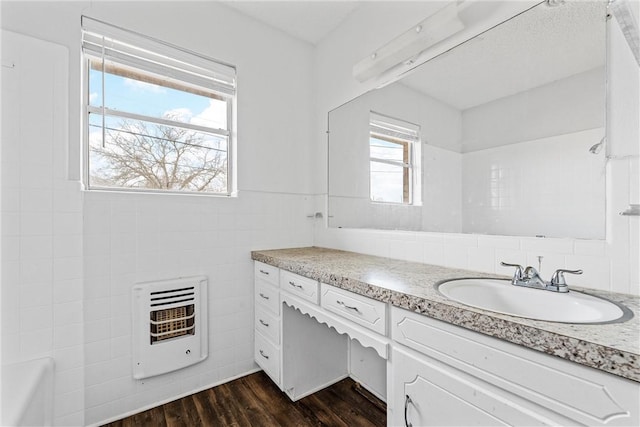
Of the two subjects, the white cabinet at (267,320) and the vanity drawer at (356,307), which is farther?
the white cabinet at (267,320)

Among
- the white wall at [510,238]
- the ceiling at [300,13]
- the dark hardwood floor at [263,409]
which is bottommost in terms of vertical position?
the dark hardwood floor at [263,409]

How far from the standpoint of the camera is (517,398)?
0.75 metres

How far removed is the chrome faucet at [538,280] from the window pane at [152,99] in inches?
81.0

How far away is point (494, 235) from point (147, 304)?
1990mm

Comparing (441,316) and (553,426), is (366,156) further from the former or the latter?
(553,426)

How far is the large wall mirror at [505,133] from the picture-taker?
110 centimetres

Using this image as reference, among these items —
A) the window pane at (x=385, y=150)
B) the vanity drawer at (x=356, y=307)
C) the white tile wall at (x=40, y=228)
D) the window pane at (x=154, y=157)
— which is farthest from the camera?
the window pane at (x=385, y=150)

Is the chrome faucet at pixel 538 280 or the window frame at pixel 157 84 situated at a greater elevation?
the window frame at pixel 157 84

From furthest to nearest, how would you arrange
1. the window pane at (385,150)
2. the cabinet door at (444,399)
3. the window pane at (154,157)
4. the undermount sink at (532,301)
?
1. the window pane at (385,150)
2. the window pane at (154,157)
3. the undermount sink at (532,301)
4. the cabinet door at (444,399)

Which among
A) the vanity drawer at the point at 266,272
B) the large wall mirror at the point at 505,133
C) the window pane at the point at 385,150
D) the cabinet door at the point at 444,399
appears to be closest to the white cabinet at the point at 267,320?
the vanity drawer at the point at 266,272

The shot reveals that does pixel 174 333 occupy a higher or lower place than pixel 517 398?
lower

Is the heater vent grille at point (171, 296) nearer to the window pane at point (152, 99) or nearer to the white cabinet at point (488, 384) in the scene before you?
the window pane at point (152, 99)

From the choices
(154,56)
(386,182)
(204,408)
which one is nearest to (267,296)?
(204,408)

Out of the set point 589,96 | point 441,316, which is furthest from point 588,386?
point 589,96
